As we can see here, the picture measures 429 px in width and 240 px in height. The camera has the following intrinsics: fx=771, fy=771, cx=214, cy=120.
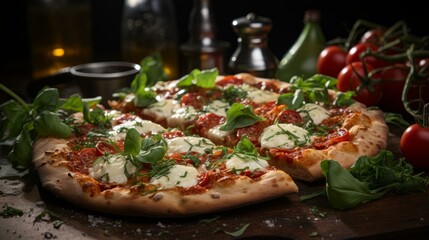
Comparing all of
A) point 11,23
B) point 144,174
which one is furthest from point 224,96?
point 11,23

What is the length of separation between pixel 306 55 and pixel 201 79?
107 cm

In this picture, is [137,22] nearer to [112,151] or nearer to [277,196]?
[112,151]

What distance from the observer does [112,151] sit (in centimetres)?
329

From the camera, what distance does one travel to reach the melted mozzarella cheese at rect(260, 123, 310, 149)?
3324 millimetres

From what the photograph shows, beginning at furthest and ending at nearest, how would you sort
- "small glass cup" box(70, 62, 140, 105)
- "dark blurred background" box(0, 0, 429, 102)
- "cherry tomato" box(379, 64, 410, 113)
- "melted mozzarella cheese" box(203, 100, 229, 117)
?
"dark blurred background" box(0, 0, 429, 102), "small glass cup" box(70, 62, 140, 105), "cherry tomato" box(379, 64, 410, 113), "melted mozzarella cheese" box(203, 100, 229, 117)

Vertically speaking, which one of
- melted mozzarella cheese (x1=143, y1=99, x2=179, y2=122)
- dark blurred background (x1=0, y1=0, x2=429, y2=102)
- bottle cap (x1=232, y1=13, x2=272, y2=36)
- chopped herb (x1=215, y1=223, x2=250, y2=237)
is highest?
bottle cap (x1=232, y1=13, x2=272, y2=36)

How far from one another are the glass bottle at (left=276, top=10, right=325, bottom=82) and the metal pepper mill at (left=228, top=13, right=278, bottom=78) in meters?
0.12

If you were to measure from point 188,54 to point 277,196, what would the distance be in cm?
250

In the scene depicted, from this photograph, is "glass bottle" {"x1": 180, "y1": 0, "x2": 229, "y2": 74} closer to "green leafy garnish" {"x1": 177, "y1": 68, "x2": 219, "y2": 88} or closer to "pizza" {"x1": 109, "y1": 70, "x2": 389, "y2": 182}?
"pizza" {"x1": 109, "y1": 70, "x2": 389, "y2": 182}

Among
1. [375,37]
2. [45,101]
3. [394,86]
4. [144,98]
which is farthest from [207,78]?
[375,37]

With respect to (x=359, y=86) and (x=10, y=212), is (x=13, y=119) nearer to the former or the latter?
(x=10, y=212)

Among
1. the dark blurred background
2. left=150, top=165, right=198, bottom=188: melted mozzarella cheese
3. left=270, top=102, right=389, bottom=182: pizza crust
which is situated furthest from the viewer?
the dark blurred background

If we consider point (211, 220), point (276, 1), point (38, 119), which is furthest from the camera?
point (276, 1)

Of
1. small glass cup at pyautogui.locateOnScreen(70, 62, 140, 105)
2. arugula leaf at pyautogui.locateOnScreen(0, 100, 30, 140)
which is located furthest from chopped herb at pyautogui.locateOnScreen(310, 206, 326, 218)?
small glass cup at pyautogui.locateOnScreen(70, 62, 140, 105)
